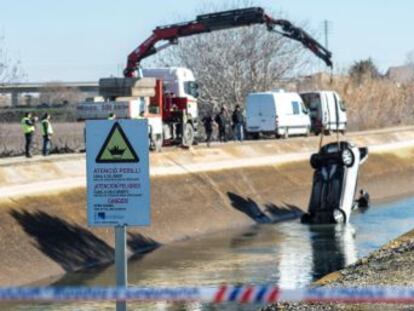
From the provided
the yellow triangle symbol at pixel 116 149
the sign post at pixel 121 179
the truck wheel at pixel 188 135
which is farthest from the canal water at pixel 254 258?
the yellow triangle symbol at pixel 116 149

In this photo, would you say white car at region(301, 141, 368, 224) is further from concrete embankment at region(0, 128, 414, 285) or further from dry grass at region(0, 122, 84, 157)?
dry grass at region(0, 122, 84, 157)

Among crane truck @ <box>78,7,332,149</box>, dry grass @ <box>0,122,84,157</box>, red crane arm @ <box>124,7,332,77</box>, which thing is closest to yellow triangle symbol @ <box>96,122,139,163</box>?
crane truck @ <box>78,7,332,149</box>

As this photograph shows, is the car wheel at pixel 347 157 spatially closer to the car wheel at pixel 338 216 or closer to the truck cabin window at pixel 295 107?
the car wheel at pixel 338 216

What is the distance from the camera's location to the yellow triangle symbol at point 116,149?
916 centimetres

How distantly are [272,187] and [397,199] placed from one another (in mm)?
6384

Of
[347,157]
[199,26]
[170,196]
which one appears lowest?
[170,196]

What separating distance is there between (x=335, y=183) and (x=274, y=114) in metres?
19.7

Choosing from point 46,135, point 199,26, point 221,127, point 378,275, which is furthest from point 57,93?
point 378,275

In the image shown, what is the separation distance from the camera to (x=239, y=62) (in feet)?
245

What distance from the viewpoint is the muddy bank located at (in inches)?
1015

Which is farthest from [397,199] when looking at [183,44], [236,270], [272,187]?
[183,44]

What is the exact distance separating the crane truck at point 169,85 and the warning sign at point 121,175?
29.1 meters

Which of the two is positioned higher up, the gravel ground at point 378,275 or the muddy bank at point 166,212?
the gravel ground at point 378,275

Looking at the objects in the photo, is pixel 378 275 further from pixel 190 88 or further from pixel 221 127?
pixel 221 127
